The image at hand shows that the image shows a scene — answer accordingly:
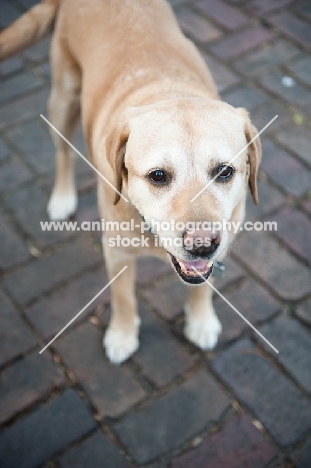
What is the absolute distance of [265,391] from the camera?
2453 millimetres

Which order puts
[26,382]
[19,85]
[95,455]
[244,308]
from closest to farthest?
[95,455] → [26,382] → [244,308] → [19,85]

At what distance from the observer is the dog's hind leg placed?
2.79 m

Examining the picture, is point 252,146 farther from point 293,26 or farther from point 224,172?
point 293,26

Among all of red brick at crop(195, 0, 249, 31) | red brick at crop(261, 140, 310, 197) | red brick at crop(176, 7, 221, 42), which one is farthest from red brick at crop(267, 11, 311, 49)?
red brick at crop(261, 140, 310, 197)

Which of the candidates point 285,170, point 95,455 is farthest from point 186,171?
point 285,170

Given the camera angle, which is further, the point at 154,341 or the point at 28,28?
the point at 28,28

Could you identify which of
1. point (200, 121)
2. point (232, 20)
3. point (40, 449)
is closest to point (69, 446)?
point (40, 449)

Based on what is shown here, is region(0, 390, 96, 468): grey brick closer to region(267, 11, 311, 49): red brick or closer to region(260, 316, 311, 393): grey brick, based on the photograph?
region(260, 316, 311, 393): grey brick

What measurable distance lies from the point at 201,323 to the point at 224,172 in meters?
1.03

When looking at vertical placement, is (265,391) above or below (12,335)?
below

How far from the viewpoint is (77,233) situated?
10.2 ft

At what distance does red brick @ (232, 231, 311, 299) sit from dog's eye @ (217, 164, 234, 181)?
117 centimetres

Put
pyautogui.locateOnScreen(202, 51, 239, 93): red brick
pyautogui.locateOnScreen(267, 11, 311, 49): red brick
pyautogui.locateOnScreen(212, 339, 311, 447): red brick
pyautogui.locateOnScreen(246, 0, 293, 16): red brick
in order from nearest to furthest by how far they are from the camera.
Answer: pyautogui.locateOnScreen(212, 339, 311, 447): red brick < pyautogui.locateOnScreen(202, 51, 239, 93): red brick < pyautogui.locateOnScreen(267, 11, 311, 49): red brick < pyautogui.locateOnScreen(246, 0, 293, 16): red brick

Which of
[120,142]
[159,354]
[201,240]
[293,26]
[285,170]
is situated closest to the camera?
[201,240]
